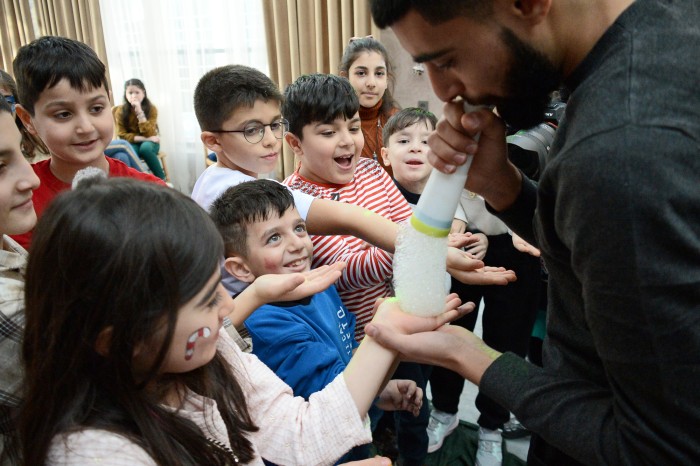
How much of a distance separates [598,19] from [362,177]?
1021 millimetres

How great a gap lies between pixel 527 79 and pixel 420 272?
357mm

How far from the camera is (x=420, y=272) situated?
2.74 ft

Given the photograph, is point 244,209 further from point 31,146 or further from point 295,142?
point 31,146

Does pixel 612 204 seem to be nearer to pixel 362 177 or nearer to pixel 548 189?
pixel 548 189

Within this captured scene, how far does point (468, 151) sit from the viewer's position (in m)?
0.79

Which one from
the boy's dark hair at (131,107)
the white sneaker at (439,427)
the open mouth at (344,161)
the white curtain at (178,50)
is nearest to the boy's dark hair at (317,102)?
the open mouth at (344,161)

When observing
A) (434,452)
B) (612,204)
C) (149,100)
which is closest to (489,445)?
(434,452)

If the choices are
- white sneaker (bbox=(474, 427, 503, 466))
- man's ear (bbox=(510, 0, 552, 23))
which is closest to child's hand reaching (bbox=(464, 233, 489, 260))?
white sneaker (bbox=(474, 427, 503, 466))

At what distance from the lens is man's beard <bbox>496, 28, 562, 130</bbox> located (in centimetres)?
59

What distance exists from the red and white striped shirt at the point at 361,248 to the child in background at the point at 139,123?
345cm

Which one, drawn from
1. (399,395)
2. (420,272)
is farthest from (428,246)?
(399,395)

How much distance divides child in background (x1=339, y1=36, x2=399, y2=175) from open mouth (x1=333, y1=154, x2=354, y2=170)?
0.80 metres

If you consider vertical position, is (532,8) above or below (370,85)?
above

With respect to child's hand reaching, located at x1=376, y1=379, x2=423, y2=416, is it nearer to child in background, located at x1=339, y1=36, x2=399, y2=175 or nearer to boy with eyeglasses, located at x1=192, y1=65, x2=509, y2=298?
boy with eyeglasses, located at x1=192, y1=65, x2=509, y2=298
